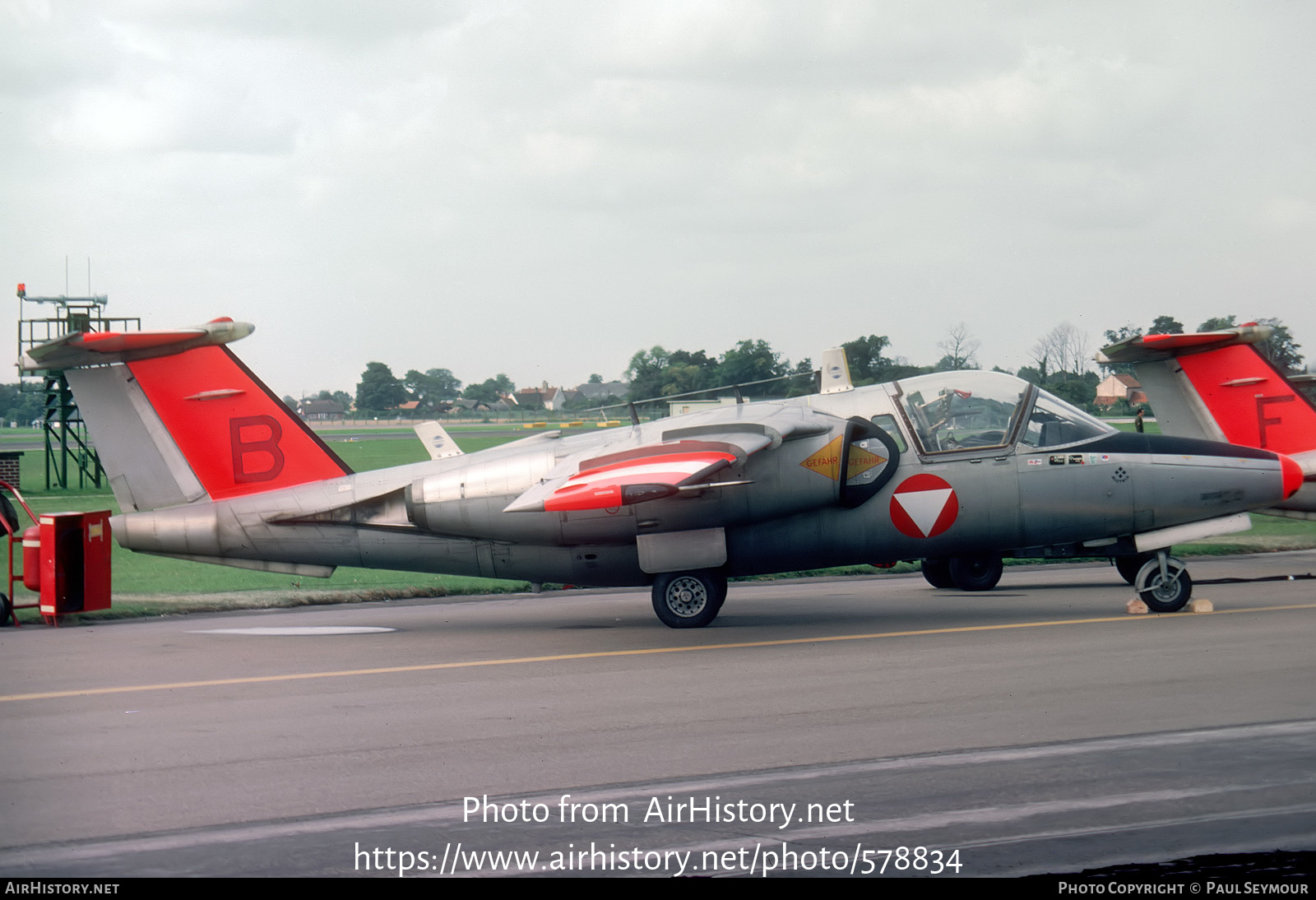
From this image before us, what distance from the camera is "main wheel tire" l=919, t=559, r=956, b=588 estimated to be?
1593 centimetres

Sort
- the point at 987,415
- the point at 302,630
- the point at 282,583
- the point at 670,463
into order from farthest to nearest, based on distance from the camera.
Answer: the point at 282,583 → the point at 302,630 → the point at 987,415 → the point at 670,463

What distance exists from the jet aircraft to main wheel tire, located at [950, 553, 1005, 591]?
2.57 meters

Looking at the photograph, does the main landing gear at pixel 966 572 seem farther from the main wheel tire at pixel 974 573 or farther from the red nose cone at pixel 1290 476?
the red nose cone at pixel 1290 476

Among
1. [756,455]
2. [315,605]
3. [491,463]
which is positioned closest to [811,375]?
[756,455]

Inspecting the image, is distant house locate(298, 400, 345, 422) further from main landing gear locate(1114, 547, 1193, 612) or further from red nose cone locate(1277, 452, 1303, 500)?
red nose cone locate(1277, 452, 1303, 500)

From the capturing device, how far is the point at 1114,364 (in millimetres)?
19234

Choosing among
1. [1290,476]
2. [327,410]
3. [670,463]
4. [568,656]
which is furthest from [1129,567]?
[327,410]

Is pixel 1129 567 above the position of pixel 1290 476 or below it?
below

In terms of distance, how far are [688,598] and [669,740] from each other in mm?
5314

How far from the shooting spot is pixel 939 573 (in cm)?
1599

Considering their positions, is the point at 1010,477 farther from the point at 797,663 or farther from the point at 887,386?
the point at 797,663

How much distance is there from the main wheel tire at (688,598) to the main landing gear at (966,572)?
15.0ft

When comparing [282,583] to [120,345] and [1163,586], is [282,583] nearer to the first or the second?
[120,345]

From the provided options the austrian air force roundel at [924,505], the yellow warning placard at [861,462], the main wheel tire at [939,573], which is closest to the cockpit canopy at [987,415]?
the austrian air force roundel at [924,505]
